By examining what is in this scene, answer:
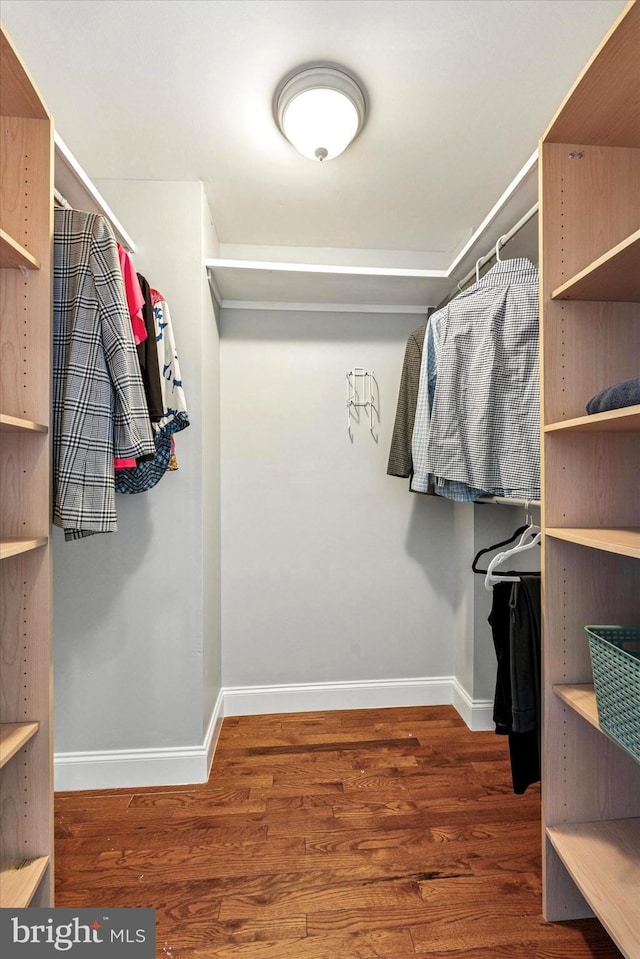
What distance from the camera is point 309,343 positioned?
2373 mm

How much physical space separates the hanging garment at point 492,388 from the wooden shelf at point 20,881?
1.54 metres

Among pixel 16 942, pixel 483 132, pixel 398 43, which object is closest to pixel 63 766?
pixel 16 942

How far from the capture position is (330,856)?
1.45 m

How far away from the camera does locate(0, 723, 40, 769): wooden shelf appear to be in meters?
0.95

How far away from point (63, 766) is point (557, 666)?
1.83 metres

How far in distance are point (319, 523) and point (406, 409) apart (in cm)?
72

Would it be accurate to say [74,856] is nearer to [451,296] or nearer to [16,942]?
[16,942]

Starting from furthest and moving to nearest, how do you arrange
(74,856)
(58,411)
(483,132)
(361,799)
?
1. (361,799)
2. (483,132)
3. (74,856)
4. (58,411)

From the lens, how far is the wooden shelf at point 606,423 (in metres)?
0.93

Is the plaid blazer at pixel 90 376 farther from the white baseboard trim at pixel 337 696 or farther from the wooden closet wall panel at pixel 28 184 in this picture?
the white baseboard trim at pixel 337 696

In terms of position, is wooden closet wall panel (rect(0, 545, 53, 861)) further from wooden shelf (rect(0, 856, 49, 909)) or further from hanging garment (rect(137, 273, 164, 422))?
hanging garment (rect(137, 273, 164, 422))

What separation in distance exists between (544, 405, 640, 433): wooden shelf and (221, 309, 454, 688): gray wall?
4.17 feet

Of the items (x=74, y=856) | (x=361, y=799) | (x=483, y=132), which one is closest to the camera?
(x=74, y=856)

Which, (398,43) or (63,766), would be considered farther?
(63,766)
